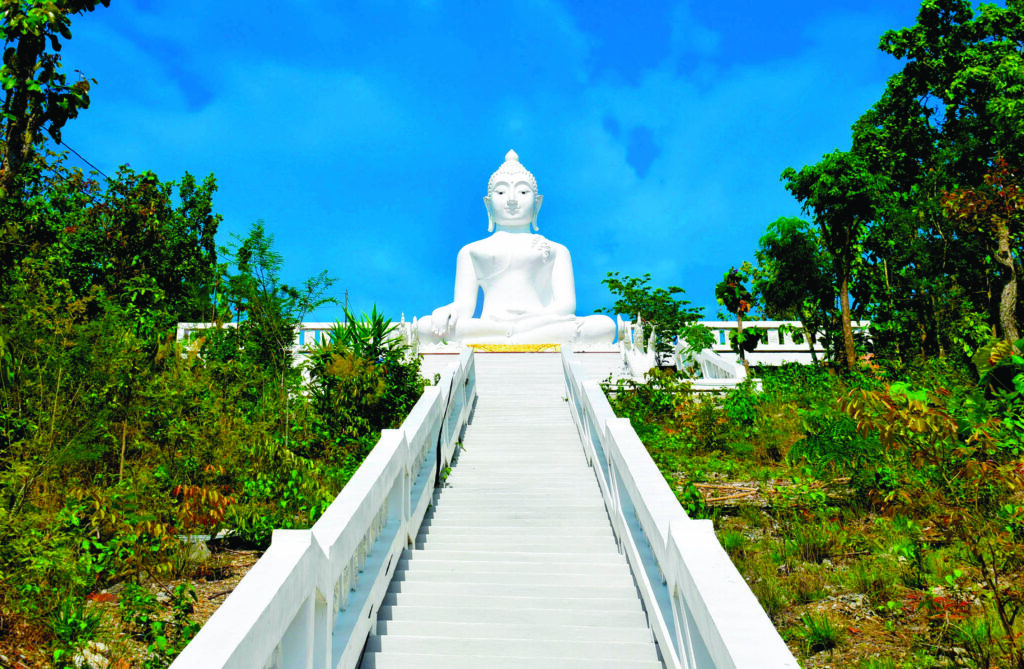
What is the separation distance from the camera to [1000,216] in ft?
37.7

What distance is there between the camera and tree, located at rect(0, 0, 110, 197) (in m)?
6.25

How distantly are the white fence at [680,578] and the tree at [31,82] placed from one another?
5207mm

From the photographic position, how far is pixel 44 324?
6570 mm

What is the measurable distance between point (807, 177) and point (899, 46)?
215 inches

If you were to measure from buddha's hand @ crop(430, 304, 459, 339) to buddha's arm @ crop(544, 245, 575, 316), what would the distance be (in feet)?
6.86

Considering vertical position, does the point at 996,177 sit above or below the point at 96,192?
below

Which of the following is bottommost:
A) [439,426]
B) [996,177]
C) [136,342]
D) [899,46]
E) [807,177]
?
[439,426]

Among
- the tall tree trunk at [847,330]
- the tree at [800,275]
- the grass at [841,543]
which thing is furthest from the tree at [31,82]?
the tree at [800,275]

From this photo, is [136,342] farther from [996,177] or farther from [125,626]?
[996,177]

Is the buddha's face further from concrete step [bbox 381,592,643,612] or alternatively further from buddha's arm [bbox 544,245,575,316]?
concrete step [bbox 381,592,643,612]

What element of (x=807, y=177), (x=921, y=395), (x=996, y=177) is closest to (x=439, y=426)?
(x=921, y=395)

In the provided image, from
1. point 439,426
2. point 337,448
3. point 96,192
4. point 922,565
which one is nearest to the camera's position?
point 922,565

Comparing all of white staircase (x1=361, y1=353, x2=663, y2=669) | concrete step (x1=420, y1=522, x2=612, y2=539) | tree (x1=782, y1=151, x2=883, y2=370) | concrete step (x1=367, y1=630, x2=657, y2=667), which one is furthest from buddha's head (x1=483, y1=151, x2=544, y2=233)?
concrete step (x1=367, y1=630, x2=657, y2=667)

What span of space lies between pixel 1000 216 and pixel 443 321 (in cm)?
899
